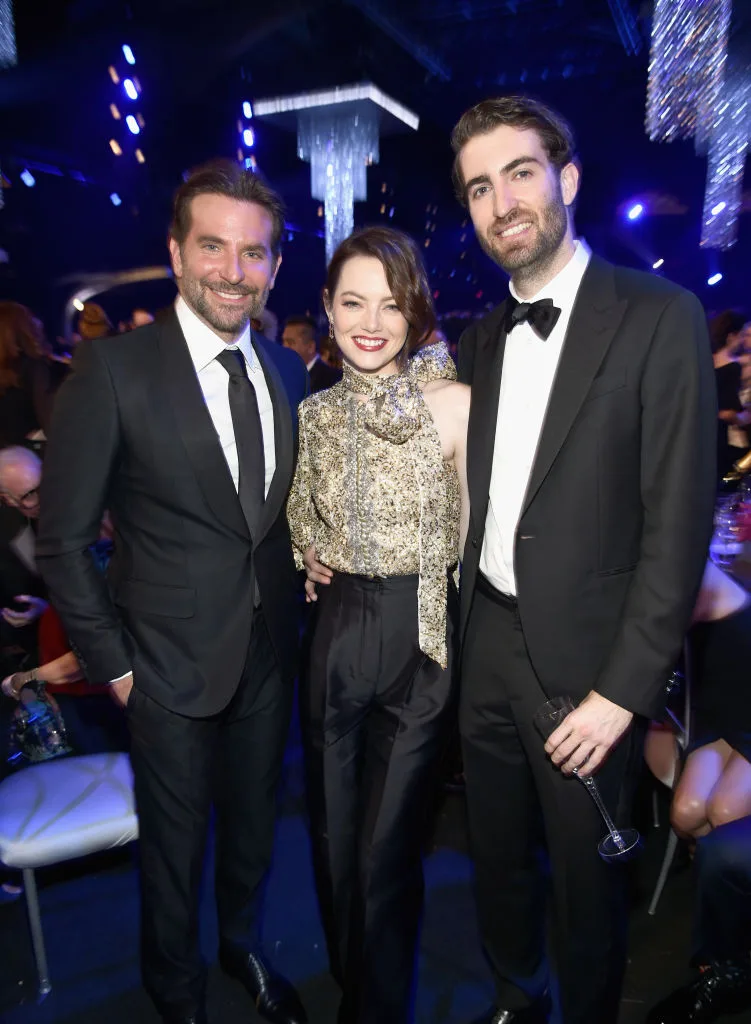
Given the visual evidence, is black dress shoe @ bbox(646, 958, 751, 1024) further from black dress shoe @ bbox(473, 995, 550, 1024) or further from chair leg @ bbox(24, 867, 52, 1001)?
chair leg @ bbox(24, 867, 52, 1001)

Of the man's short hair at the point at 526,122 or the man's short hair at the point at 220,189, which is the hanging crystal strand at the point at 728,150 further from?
the man's short hair at the point at 220,189

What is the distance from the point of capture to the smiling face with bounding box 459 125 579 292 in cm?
157

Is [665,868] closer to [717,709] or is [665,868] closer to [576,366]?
[717,709]

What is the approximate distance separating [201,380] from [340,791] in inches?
44.3

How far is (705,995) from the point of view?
6.41ft

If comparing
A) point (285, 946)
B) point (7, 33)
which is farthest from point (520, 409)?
point (7, 33)

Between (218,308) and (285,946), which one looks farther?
(285,946)

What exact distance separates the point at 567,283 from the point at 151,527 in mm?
1132

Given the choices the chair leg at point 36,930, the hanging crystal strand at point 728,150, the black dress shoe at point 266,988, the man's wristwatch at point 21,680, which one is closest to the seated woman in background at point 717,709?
the black dress shoe at point 266,988

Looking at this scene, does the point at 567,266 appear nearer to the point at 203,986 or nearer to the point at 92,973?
the point at 203,986

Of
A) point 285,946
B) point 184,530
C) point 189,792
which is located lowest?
point 285,946

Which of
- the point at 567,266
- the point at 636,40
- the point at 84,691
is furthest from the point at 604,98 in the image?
the point at 84,691

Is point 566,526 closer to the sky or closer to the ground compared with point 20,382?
closer to the ground

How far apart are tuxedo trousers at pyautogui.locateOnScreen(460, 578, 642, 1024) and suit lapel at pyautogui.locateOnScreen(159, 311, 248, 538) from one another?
66 cm
